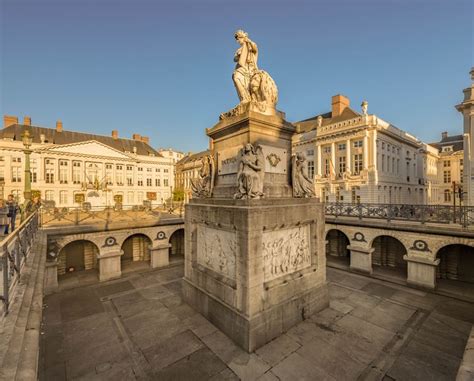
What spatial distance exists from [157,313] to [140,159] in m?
53.4

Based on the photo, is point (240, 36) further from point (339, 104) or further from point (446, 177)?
point (446, 177)

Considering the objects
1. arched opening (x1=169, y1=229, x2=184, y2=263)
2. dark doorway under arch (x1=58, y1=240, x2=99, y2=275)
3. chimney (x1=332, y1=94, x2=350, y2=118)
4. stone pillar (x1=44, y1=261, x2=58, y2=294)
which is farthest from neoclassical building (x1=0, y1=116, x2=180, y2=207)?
chimney (x1=332, y1=94, x2=350, y2=118)

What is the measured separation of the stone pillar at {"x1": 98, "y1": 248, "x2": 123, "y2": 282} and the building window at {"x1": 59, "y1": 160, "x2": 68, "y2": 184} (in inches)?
1643

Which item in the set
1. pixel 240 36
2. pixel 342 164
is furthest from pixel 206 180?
pixel 342 164

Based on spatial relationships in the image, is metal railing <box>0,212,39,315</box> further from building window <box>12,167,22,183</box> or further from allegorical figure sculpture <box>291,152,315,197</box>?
building window <box>12,167,22,183</box>

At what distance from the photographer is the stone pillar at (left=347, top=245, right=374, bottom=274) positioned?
47.1 feet

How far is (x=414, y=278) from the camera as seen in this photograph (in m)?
12.4

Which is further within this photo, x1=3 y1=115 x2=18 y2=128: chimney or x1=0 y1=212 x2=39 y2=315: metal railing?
x1=3 y1=115 x2=18 y2=128: chimney

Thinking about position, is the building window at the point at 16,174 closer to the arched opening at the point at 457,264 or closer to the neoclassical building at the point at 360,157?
the neoclassical building at the point at 360,157

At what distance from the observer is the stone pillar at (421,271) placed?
39.1 feet

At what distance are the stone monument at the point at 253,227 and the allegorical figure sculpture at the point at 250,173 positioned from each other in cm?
3

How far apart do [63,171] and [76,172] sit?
220 cm


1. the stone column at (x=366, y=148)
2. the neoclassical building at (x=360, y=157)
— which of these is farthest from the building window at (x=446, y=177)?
the stone column at (x=366, y=148)

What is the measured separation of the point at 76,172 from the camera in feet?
156
